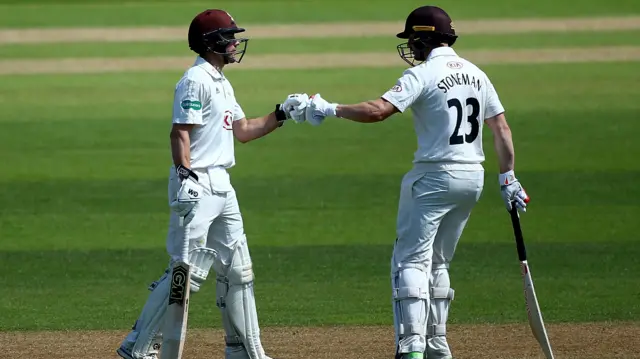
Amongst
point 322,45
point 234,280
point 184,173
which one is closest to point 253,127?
point 184,173

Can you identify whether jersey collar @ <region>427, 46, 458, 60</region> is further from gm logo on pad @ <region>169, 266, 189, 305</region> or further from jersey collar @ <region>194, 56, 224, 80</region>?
gm logo on pad @ <region>169, 266, 189, 305</region>

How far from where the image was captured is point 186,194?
5875mm

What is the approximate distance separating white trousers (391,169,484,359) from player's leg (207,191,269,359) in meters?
0.74

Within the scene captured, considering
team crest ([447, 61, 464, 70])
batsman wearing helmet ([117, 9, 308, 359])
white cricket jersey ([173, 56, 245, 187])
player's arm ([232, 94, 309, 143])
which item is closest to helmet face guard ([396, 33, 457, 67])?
team crest ([447, 61, 464, 70])

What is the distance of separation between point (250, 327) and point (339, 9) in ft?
47.8

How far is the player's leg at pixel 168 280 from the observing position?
19.8 ft

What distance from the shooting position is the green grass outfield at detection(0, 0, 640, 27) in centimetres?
1969

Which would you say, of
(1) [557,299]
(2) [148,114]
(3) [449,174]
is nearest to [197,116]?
(3) [449,174]

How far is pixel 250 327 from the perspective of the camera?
6223 millimetres

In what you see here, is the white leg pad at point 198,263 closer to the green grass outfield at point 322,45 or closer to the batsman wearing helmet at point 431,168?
the batsman wearing helmet at point 431,168

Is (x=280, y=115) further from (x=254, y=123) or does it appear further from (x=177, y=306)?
(x=177, y=306)

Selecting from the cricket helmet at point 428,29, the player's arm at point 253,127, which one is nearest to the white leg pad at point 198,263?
the player's arm at point 253,127

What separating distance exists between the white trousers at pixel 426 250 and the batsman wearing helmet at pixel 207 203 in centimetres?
75

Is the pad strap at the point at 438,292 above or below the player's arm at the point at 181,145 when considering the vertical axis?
below
